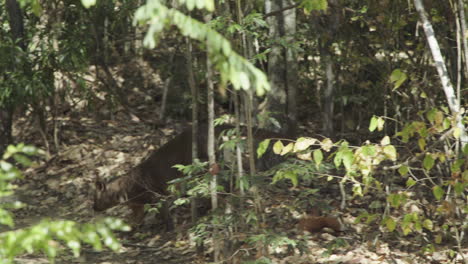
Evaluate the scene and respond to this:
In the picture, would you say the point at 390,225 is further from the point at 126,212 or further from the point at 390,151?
the point at 126,212

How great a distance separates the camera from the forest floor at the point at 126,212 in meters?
6.00

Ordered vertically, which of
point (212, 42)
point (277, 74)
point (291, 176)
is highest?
point (277, 74)

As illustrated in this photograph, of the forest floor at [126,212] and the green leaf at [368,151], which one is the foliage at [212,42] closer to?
the green leaf at [368,151]

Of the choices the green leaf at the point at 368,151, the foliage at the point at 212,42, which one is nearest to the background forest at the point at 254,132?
the foliage at the point at 212,42

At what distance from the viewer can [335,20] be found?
8086 mm

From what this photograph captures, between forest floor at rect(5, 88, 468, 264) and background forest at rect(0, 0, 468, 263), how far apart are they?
0.03 metres

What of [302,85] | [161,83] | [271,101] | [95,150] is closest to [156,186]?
[271,101]

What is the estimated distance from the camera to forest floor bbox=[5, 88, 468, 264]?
5996 millimetres

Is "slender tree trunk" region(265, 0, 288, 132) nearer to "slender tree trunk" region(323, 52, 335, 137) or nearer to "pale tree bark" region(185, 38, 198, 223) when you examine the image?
"slender tree trunk" region(323, 52, 335, 137)

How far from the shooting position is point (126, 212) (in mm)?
8734

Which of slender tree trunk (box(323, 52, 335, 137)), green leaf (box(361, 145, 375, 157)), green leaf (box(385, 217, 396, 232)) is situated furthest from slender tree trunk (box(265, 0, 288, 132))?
green leaf (box(361, 145, 375, 157))

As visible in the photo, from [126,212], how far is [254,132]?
3434 mm

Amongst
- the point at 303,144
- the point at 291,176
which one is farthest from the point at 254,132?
the point at 303,144

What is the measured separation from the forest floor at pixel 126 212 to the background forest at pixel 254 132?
0.03m
